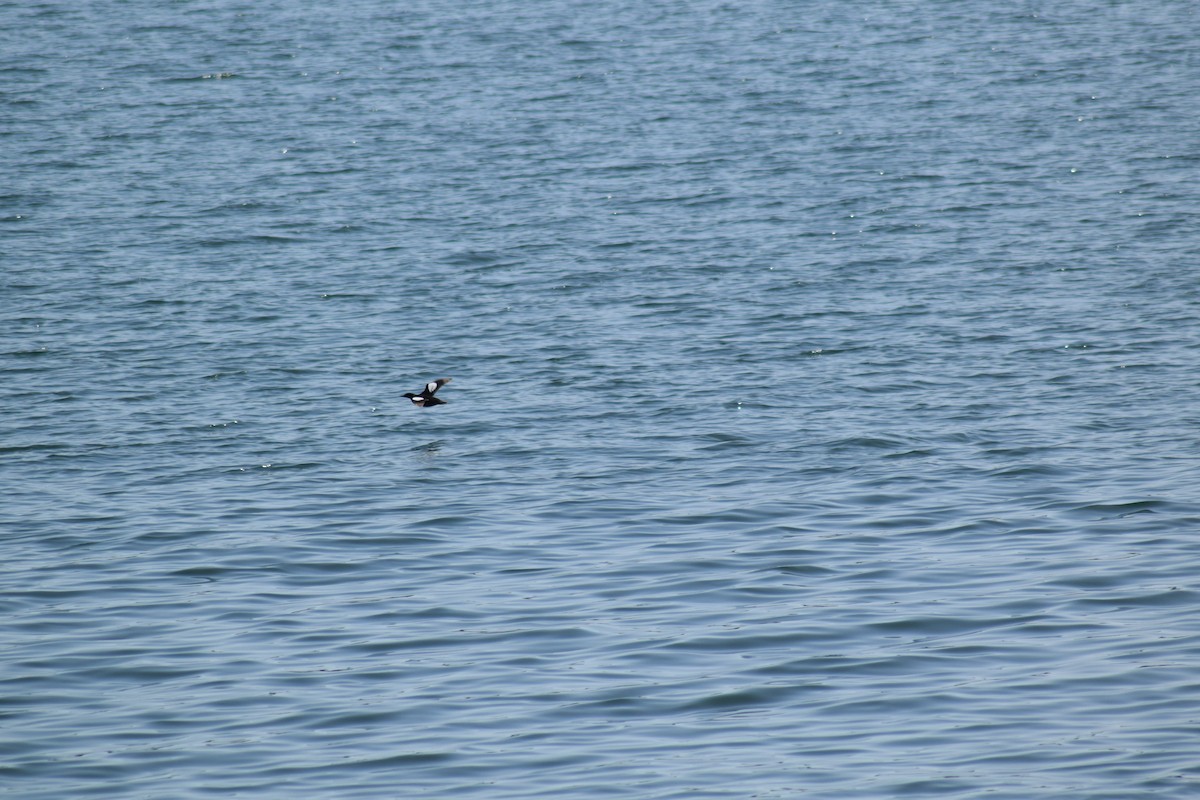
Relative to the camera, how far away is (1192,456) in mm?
18516

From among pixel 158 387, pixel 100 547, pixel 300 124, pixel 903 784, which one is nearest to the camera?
pixel 903 784

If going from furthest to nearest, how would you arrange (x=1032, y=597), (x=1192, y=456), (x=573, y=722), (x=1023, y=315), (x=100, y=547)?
(x=1023, y=315) → (x=1192, y=456) → (x=100, y=547) → (x=1032, y=597) → (x=573, y=722)

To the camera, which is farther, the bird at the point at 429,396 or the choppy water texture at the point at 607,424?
the bird at the point at 429,396

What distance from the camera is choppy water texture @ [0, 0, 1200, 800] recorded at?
11820mm

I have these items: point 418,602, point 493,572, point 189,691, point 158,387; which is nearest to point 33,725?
point 189,691

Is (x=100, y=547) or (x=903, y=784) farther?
(x=100, y=547)

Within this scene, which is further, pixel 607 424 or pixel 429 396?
pixel 429 396

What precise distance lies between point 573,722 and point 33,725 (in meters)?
4.26

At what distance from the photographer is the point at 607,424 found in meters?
21.6

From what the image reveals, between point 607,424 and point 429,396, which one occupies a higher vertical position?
point 429,396

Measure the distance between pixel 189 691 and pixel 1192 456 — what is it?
1214cm

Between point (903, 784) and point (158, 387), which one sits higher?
point (903, 784)

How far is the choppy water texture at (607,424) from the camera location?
11820mm

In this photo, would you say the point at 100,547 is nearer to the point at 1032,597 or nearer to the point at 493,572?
the point at 493,572
